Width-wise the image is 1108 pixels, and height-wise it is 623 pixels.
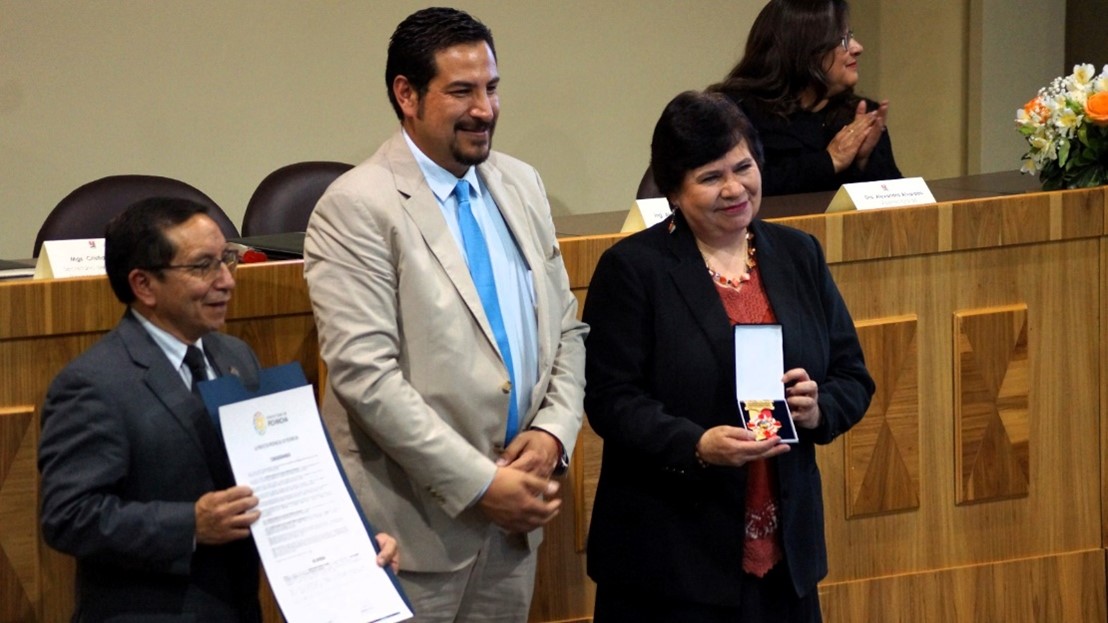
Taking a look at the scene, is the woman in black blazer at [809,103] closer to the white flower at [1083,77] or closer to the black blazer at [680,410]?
the white flower at [1083,77]

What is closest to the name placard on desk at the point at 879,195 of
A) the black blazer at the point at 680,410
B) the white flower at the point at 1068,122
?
the white flower at the point at 1068,122

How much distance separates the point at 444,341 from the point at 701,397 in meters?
0.46

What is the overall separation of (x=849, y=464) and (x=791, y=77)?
1.13 metres

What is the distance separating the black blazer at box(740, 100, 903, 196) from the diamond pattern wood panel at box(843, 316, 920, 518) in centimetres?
65

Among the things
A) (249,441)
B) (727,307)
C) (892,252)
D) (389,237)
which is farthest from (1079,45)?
(249,441)

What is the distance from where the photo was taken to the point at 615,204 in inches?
230

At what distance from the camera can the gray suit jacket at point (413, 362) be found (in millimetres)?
2326

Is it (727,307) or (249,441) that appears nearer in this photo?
(249,441)

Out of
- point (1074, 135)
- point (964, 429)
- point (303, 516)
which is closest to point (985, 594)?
point (964, 429)

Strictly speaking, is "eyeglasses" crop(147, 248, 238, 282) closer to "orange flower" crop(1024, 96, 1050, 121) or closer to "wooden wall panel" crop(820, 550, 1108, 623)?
"wooden wall panel" crop(820, 550, 1108, 623)

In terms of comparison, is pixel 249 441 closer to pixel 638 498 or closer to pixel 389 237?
pixel 389 237

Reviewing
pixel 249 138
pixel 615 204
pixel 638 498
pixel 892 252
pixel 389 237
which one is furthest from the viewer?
pixel 615 204

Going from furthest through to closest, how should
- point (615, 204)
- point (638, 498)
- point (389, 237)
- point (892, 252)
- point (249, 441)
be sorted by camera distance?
point (615, 204), point (892, 252), point (638, 498), point (389, 237), point (249, 441)

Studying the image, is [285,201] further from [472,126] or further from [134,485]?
[134,485]
